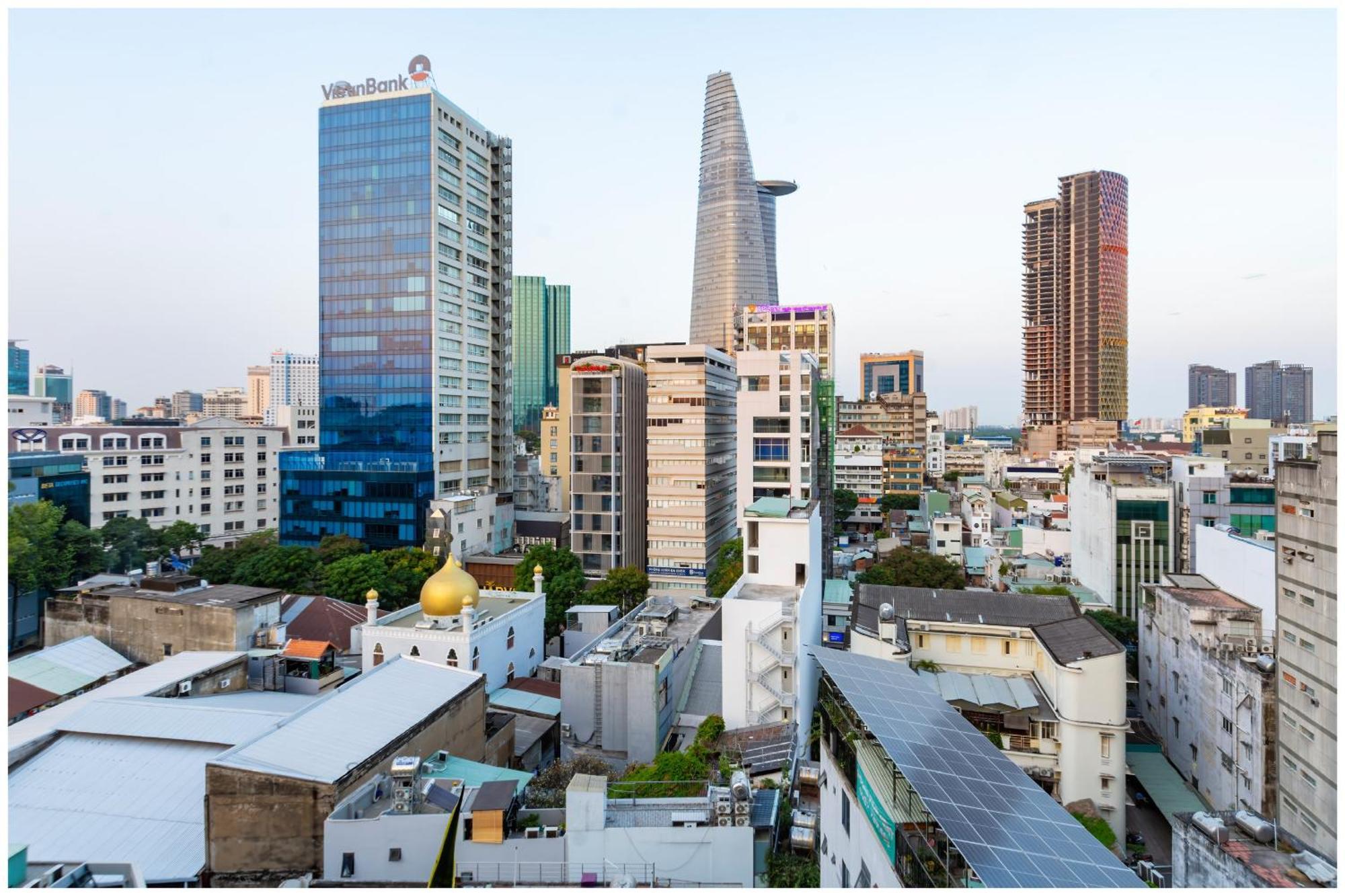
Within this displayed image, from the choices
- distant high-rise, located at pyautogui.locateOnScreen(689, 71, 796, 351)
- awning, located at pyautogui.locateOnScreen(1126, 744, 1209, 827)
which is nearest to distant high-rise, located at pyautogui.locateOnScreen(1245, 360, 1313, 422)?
distant high-rise, located at pyautogui.locateOnScreen(689, 71, 796, 351)

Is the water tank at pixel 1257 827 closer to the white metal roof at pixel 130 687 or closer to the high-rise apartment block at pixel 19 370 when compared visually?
the white metal roof at pixel 130 687

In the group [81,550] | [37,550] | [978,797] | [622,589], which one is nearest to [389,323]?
[81,550]

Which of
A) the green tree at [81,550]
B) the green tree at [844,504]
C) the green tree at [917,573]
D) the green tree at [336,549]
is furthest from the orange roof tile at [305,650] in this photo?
the green tree at [844,504]

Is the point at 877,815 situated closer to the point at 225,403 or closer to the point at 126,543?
the point at 126,543

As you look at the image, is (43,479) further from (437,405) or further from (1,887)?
(1,887)

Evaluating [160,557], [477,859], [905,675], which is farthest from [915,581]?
[160,557]

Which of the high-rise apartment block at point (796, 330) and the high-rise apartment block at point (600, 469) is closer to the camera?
the high-rise apartment block at point (600, 469)
